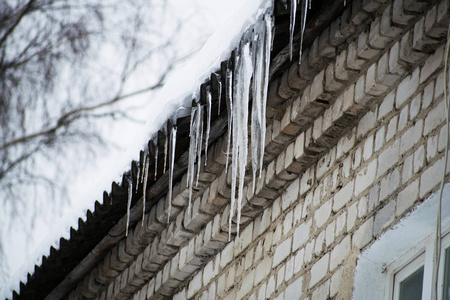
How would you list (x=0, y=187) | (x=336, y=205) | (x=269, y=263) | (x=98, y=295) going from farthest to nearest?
1. (x=0, y=187)
2. (x=98, y=295)
3. (x=269, y=263)
4. (x=336, y=205)

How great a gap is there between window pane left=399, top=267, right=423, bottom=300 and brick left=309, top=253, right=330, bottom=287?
0.44m

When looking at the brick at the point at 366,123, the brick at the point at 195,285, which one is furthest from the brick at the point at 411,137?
the brick at the point at 195,285

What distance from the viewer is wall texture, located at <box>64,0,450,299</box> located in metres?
3.12

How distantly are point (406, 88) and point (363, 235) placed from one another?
0.66m

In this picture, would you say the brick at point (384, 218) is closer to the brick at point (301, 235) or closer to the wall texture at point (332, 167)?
the wall texture at point (332, 167)

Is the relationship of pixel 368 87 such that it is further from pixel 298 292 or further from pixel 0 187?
pixel 0 187

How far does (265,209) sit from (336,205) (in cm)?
70

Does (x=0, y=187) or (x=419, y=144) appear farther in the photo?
(x=0, y=187)

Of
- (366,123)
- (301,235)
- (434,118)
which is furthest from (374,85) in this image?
(301,235)

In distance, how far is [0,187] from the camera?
31.6 ft

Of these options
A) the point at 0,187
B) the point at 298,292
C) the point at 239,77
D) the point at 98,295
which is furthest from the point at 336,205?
the point at 0,187

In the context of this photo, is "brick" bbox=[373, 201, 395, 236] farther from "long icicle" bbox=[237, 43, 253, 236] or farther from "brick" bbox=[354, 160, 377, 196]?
"long icicle" bbox=[237, 43, 253, 236]

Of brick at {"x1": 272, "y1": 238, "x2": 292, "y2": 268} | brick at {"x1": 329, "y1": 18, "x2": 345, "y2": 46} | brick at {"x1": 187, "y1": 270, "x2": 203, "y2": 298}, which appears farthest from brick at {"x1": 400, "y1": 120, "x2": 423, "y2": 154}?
brick at {"x1": 187, "y1": 270, "x2": 203, "y2": 298}

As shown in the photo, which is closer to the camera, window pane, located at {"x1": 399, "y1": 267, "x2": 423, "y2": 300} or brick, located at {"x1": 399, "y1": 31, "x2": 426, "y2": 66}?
window pane, located at {"x1": 399, "y1": 267, "x2": 423, "y2": 300}
